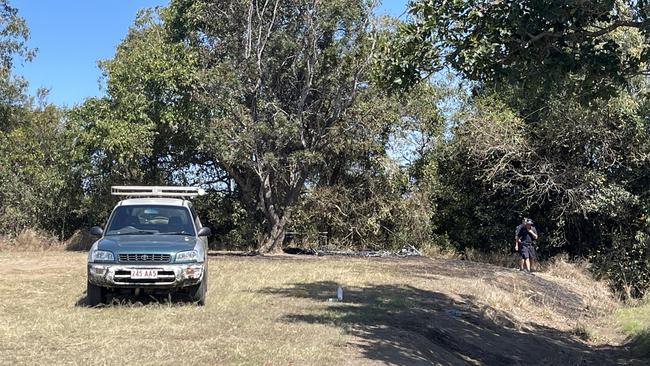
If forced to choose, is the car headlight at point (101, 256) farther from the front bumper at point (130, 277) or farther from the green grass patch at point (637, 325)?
the green grass patch at point (637, 325)

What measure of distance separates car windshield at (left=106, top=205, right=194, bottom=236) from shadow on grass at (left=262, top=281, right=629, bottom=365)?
7.72 feet

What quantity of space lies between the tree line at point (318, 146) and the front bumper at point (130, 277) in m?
8.93

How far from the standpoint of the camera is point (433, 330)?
9.94m

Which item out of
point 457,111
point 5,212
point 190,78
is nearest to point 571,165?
point 457,111

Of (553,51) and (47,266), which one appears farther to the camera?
(47,266)

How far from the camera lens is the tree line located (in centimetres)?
1988

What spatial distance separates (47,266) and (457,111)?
1600 cm

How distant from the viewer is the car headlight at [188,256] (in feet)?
32.1

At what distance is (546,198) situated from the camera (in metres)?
22.9

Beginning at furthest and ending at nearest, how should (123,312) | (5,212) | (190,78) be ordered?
(5,212) < (190,78) < (123,312)

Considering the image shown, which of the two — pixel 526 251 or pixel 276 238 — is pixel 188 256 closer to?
pixel 276 238

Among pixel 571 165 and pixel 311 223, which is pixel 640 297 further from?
pixel 311 223

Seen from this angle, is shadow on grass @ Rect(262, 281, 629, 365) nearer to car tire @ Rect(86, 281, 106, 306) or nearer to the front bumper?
the front bumper

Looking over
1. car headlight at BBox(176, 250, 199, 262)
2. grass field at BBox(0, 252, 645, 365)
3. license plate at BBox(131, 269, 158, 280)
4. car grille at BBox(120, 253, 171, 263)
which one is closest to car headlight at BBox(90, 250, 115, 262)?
car grille at BBox(120, 253, 171, 263)
